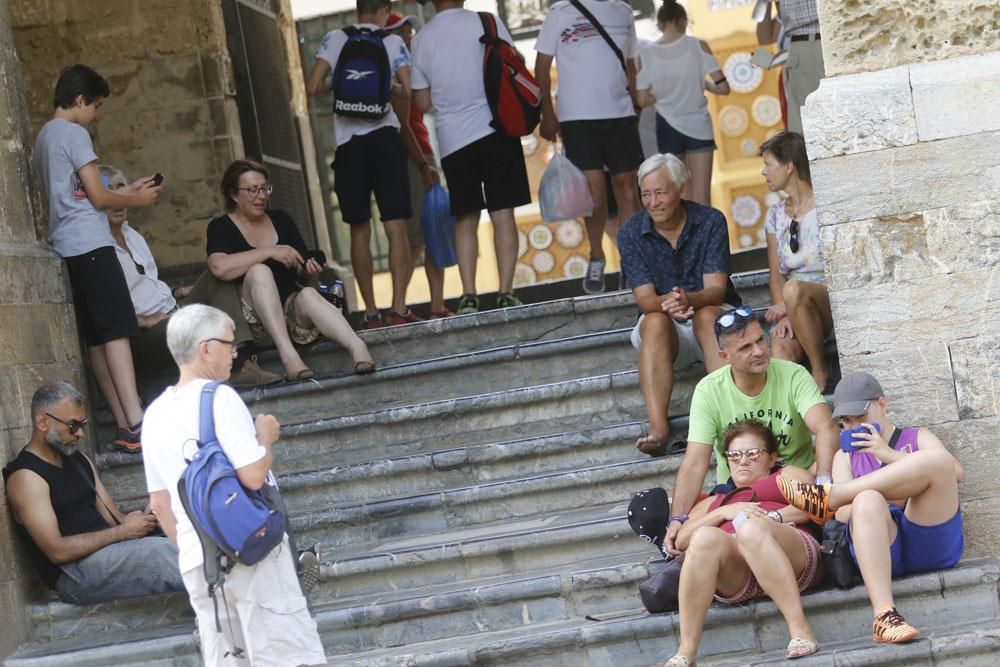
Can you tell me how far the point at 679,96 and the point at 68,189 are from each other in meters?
3.70

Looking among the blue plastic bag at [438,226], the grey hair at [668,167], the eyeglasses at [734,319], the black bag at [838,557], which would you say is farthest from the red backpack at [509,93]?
the black bag at [838,557]

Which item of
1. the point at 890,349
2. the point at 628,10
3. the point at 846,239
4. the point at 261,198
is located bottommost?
the point at 890,349

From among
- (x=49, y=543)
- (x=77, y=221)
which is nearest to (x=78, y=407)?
(x=49, y=543)

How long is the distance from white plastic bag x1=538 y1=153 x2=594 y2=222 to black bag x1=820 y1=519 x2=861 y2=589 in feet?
11.7

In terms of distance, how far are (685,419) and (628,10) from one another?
9.89 feet

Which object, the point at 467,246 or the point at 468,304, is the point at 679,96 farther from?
the point at 468,304

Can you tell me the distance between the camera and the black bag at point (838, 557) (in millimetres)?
5695

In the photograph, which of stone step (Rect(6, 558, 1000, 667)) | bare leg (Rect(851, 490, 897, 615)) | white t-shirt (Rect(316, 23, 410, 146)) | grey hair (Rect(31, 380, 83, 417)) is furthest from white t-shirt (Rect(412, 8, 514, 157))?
bare leg (Rect(851, 490, 897, 615))

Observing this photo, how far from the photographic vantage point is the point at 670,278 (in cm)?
726

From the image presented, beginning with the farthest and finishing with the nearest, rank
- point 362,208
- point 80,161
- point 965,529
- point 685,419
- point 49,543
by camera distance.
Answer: point 362,208, point 80,161, point 685,419, point 49,543, point 965,529

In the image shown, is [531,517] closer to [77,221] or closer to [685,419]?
[685,419]

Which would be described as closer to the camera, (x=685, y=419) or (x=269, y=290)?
(x=685, y=419)

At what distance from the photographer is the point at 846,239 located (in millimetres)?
6102

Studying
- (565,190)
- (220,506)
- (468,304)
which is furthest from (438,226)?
(220,506)
